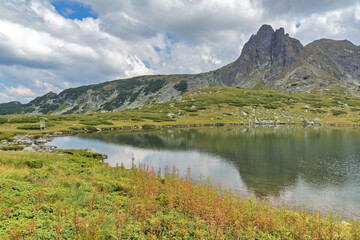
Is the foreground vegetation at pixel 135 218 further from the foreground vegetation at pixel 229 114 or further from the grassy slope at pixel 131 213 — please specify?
the foreground vegetation at pixel 229 114

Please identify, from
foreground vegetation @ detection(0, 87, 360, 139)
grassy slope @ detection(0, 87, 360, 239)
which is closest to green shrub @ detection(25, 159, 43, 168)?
grassy slope @ detection(0, 87, 360, 239)

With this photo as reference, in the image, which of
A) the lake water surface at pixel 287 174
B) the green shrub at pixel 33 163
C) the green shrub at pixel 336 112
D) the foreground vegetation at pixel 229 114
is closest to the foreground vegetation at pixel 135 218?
the green shrub at pixel 33 163

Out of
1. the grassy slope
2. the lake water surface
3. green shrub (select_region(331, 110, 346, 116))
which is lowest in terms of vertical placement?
the lake water surface

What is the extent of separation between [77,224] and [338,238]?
10.4 meters

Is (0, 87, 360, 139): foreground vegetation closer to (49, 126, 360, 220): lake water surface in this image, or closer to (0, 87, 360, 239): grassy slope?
(49, 126, 360, 220): lake water surface

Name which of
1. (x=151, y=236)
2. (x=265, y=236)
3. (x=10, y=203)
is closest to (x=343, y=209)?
(x=265, y=236)

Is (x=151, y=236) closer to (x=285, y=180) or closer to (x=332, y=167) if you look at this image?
(x=285, y=180)

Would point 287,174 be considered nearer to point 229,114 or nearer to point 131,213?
point 131,213

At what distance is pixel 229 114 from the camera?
138 metres

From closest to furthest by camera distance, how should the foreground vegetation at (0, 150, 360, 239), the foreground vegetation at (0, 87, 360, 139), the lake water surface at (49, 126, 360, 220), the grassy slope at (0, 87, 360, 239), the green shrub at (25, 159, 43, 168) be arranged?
the foreground vegetation at (0, 150, 360, 239), the grassy slope at (0, 87, 360, 239), the green shrub at (25, 159, 43, 168), the lake water surface at (49, 126, 360, 220), the foreground vegetation at (0, 87, 360, 139)

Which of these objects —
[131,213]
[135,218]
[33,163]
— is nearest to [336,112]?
[131,213]

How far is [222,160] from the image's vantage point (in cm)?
3394

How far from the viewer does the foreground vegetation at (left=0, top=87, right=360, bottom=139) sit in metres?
108

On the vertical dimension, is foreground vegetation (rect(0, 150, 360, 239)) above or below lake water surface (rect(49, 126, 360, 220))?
above
